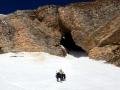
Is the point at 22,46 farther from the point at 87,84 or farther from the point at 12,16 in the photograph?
the point at 87,84

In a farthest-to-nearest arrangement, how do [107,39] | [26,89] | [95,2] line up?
[95,2], [107,39], [26,89]

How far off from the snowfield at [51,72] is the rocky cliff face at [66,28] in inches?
71.2

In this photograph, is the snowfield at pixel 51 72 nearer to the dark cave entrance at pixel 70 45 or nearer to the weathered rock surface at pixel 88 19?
the dark cave entrance at pixel 70 45

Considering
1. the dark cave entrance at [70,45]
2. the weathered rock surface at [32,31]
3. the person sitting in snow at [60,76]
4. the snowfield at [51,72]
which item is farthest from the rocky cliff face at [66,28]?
the person sitting in snow at [60,76]

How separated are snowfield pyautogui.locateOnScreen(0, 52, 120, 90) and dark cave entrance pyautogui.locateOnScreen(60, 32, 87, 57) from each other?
7.74 ft

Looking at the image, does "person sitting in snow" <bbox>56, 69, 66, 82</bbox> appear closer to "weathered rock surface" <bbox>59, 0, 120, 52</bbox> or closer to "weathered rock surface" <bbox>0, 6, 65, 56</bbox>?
"weathered rock surface" <bbox>0, 6, 65, 56</bbox>

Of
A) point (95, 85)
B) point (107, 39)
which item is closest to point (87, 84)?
point (95, 85)

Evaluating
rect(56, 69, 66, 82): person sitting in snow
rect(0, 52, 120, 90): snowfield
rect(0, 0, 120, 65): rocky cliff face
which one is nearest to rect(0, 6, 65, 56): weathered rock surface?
rect(0, 0, 120, 65): rocky cliff face

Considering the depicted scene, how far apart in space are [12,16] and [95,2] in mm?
10292

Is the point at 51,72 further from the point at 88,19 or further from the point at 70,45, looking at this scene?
the point at 70,45

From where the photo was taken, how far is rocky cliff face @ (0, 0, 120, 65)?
56.2m

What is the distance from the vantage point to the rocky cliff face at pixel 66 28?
184 feet

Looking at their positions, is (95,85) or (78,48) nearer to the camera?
(95,85)

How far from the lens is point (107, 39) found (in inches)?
2197
